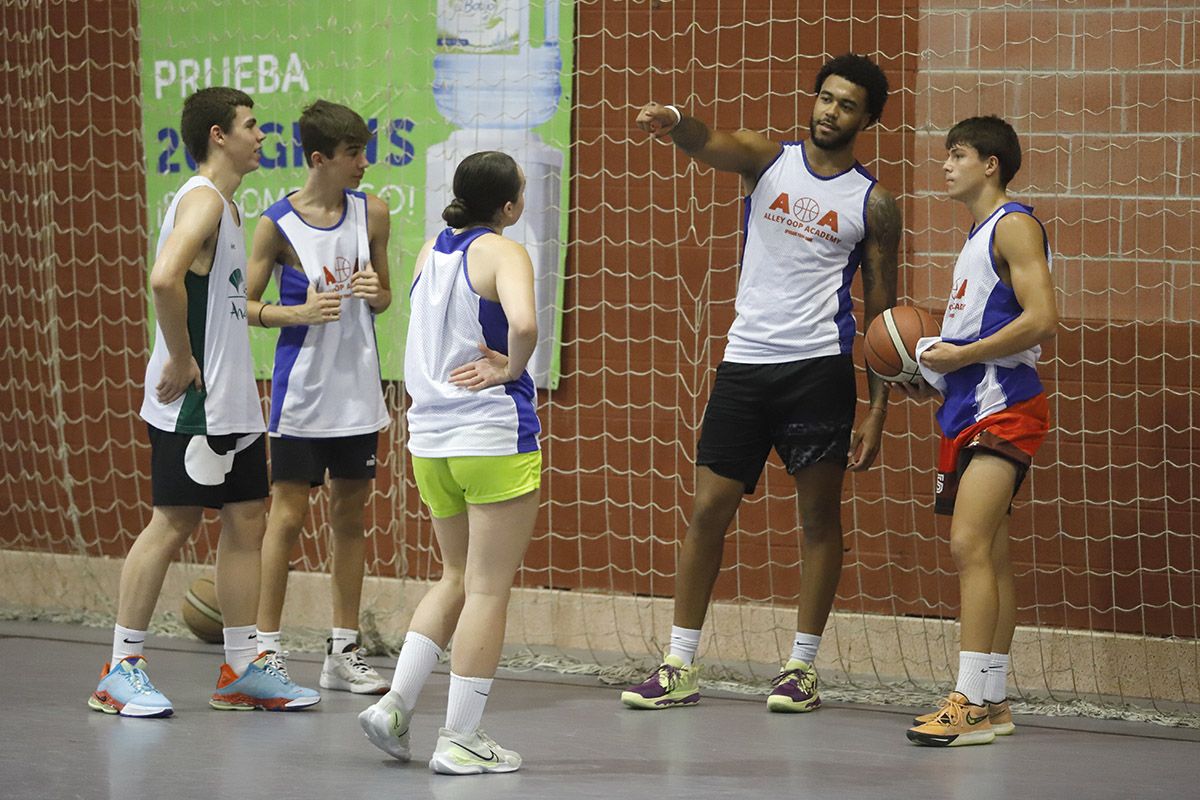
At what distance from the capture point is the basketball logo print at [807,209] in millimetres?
4988

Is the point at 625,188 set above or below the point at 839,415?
above

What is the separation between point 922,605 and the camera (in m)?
5.84

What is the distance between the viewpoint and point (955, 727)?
4586 mm

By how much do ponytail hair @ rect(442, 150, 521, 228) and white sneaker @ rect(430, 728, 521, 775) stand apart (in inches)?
50.6

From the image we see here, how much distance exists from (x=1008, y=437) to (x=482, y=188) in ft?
5.45

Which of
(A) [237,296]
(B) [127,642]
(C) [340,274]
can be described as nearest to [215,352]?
(A) [237,296]

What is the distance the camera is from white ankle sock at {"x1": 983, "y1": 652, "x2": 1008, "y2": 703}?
4.73 metres

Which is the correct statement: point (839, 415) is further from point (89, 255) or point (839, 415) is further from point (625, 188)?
point (89, 255)

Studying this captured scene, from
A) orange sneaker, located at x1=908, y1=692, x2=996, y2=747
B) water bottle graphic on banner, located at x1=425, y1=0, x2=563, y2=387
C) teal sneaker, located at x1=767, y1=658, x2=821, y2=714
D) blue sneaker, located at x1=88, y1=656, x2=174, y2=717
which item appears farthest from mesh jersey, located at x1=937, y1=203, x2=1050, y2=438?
blue sneaker, located at x1=88, y1=656, x2=174, y2=717

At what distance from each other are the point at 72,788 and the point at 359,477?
1.54 metres

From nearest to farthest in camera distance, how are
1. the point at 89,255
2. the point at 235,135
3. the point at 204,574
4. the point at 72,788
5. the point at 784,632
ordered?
the point at 72,788
the point at 235,135
the point at 784,632
the point at 204,574
the point at 89,255

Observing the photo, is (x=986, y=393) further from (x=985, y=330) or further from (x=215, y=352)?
(x=215, y=352)

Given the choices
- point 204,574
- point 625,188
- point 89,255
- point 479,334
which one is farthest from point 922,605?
point 89,255

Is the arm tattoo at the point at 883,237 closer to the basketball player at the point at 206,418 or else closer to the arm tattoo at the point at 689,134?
the arm tattoo at the point at 689,134
